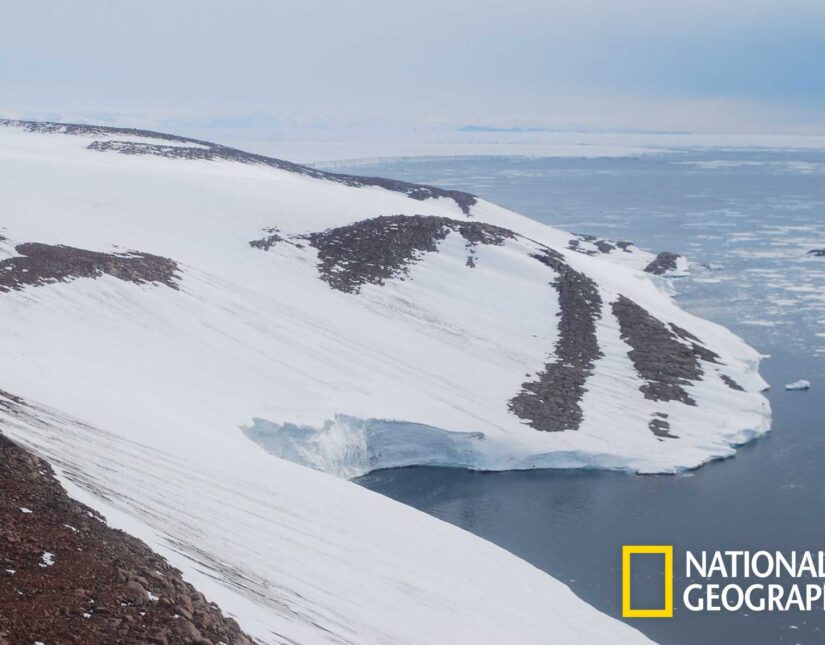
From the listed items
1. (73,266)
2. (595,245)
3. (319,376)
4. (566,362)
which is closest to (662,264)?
(595,245)

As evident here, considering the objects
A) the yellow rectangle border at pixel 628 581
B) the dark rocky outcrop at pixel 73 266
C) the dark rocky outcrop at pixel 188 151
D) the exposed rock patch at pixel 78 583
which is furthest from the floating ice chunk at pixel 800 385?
the dark rocky outcrop at pixel 188 151

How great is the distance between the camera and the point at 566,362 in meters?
49.4

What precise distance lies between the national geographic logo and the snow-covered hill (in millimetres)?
3352

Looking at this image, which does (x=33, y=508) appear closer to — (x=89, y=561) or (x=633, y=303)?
(x=89, y=561)

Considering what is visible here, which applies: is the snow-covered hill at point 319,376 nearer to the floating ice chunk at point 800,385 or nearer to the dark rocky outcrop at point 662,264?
the floating ice chunk at point 800,385

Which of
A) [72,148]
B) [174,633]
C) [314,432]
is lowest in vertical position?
[314,432]

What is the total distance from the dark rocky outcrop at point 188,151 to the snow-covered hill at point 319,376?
2108 mm

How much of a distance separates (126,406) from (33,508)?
1237 cm

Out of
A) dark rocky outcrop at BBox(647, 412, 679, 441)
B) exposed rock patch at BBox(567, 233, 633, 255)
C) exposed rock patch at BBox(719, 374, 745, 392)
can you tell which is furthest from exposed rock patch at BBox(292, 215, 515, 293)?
exposed rock patch at BBox(567, 233, 633, 255)

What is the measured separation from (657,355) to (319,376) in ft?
66.5

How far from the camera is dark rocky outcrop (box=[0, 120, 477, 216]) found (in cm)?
7938

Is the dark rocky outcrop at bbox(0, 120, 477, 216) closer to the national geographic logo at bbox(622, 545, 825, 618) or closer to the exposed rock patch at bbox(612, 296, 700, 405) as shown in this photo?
the exposed rock patch at bbox(612, 296, 700, 405)

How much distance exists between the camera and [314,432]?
1467 inches

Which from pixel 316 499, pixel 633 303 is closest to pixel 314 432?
pixel 316 499
